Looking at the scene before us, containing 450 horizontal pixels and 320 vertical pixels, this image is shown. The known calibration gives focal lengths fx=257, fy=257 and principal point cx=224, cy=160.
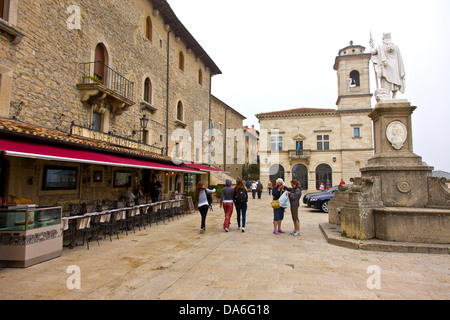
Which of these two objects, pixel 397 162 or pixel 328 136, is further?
pixel 328 136

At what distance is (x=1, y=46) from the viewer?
6.87 m

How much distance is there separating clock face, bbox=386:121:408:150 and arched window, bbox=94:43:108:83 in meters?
11.1

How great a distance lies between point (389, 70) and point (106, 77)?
35.8 ft

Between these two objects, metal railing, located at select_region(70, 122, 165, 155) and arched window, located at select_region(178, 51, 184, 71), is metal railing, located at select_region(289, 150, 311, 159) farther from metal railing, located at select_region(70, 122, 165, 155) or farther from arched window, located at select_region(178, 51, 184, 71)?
metal railing, located at select_region(70, 122, 165, 155)

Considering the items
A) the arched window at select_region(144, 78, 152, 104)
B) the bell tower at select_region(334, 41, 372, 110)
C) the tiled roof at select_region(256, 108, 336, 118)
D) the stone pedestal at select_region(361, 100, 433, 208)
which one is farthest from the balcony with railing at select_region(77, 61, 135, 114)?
the bell tower at select_region(334, 41, 372, 110)

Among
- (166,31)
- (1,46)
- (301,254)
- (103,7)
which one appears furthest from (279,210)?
(166,31)

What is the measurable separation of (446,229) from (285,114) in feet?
100

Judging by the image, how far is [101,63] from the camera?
1145 cm

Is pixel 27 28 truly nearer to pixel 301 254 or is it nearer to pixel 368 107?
pixel 301 254

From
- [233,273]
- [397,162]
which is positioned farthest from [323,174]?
[233,273]

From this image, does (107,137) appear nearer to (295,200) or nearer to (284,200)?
(284,200)

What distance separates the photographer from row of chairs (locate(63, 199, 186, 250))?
21.2 ft

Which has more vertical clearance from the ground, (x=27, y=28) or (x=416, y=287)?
(x=27, y=28)

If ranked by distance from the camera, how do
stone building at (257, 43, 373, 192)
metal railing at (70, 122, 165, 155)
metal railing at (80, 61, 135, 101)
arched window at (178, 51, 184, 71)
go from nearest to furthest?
1. metal railing at (70, 122, 165, 155)
2. metal railing at (80, 61, 135, 101)
3. arched window at (178, 51, 184, 71)
4. stone building at (257, 43, 373, 192)
